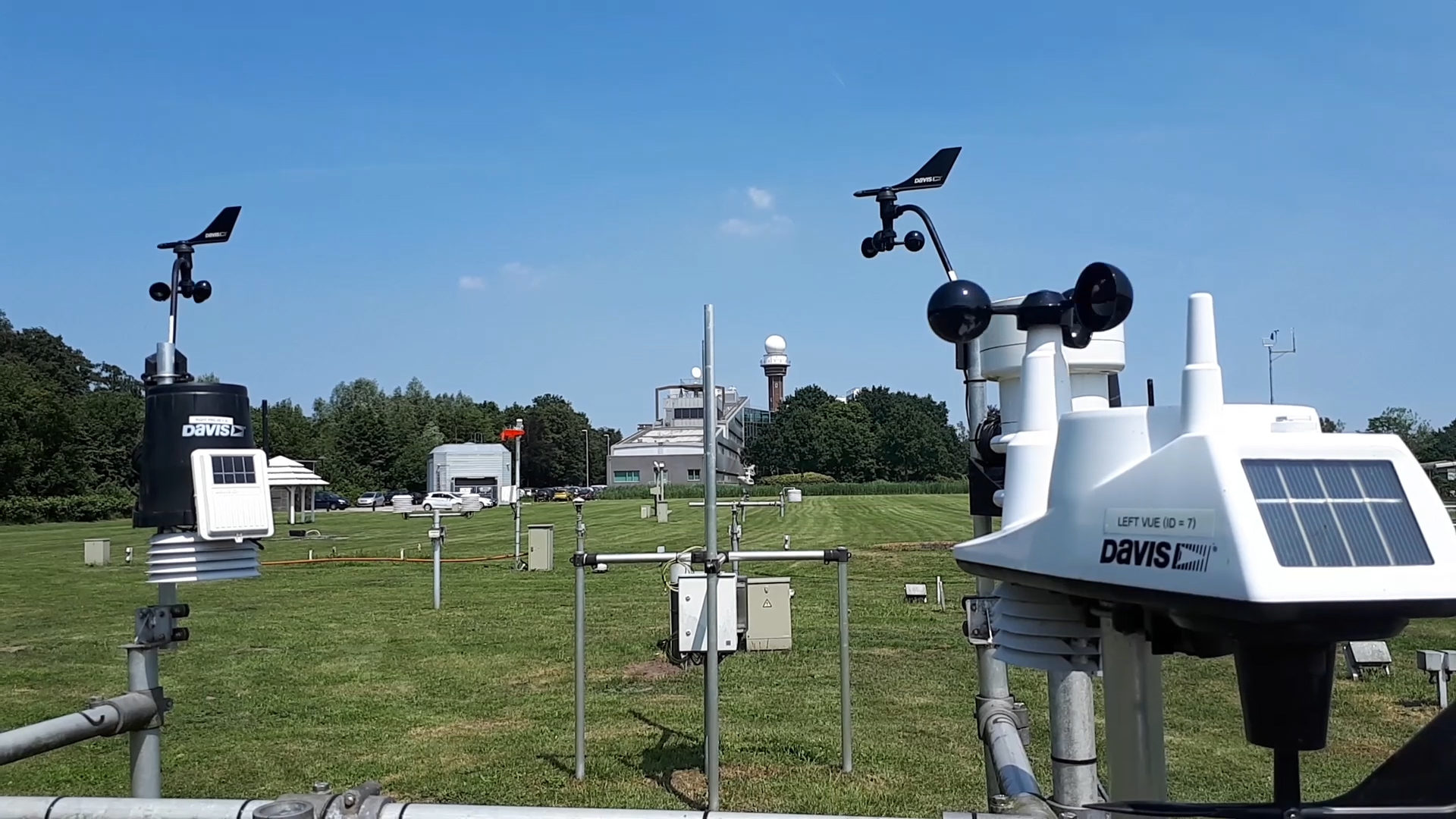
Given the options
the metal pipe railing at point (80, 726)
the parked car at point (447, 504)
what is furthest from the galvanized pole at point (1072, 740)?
the parked car at point (447, 504)

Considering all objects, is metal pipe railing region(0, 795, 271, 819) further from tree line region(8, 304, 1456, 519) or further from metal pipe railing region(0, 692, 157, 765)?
tree line region(8, 304, 1456, 519)

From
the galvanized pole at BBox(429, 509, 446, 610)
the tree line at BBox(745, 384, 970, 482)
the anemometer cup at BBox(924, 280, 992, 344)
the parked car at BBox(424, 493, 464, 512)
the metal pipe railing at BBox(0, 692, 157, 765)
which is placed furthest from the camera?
the tree line at BBox(745, 384, 970, 482)

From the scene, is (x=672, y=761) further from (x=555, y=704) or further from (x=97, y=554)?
(x=97, y=554)

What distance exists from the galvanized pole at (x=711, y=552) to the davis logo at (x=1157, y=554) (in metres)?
3.25

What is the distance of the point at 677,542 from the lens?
2641cm

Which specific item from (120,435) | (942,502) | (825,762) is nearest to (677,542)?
(825,762)

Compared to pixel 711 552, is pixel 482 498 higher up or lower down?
lower down

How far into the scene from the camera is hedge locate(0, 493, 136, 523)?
53.4m

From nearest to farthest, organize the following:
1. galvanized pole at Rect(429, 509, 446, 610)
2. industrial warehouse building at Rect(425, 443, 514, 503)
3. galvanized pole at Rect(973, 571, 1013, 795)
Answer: galvanized pole at Rect(973, 571, 1013, 795)
galvanized pole at Rect(429, 509, 446, 610)
industrial warehouse building at Rect(425, 443, 514, 503)

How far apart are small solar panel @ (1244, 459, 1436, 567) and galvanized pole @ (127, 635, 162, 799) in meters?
3.62

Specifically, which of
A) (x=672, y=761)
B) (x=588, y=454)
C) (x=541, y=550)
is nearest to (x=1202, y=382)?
(x=672, y=761)

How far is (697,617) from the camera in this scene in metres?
5.48

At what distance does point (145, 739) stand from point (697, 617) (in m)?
2.58

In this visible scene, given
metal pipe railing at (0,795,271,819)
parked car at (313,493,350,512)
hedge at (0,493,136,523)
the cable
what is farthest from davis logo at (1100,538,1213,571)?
parked car at (313,493,350,512)
